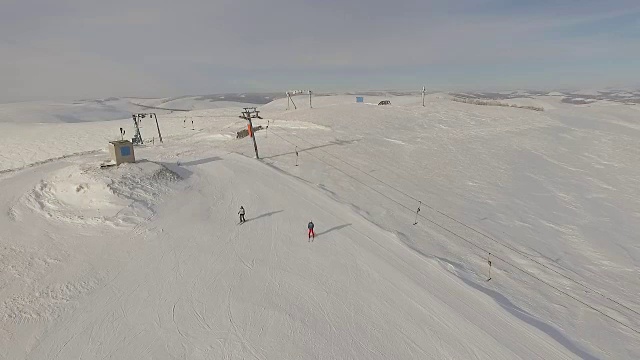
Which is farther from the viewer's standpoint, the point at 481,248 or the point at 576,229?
the point at 576,229

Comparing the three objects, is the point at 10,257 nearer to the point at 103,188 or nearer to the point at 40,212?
the point at 40,212

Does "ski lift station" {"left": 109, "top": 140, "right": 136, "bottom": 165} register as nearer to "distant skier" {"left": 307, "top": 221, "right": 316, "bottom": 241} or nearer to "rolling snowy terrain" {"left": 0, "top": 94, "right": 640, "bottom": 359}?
"rolling snowy terrain" {"left": 0, "top": 94, "right": 640, "bottom": 359}

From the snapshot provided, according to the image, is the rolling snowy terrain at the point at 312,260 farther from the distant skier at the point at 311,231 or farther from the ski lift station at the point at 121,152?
the ski lift station at the point at 121,152

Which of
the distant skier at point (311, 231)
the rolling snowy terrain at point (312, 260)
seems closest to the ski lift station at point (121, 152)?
the rolling snowy terrain at point (312, 260)

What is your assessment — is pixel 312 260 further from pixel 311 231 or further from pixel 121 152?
pixel 121 152

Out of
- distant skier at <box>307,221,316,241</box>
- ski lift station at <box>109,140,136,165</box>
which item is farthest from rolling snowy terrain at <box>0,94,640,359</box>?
ski lift station at <box>109,140,136,165</box>

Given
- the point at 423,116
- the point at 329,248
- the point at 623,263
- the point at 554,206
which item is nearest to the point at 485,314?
the point at 329,248
